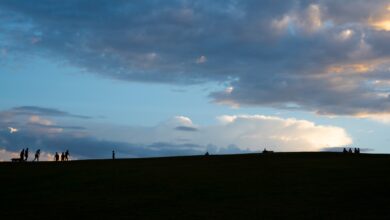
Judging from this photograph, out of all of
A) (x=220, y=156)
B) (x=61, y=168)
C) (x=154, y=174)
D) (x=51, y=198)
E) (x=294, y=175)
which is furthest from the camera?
(x=220, y=156)

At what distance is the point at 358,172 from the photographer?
→ 129ft

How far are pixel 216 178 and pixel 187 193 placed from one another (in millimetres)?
6708

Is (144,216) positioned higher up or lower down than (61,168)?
lower down

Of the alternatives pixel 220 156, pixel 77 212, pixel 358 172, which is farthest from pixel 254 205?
pixel 220 156

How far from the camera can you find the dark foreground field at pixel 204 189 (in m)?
25.8

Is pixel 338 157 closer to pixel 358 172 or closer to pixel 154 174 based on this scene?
pixel 358 172

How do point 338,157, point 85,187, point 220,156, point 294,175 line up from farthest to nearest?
point 220,156 < point 338,157 < point 294,175 < point 85,187

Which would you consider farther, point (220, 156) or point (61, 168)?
point (220, 156)

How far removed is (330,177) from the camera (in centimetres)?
3722

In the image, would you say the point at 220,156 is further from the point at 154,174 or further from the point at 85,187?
the point at 85,187

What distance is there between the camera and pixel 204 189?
109 ft

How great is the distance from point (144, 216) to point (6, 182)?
62.8 ft

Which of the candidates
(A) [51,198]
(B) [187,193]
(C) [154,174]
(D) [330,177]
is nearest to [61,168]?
(C) [154,174]

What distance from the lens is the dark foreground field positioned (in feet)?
84.6
